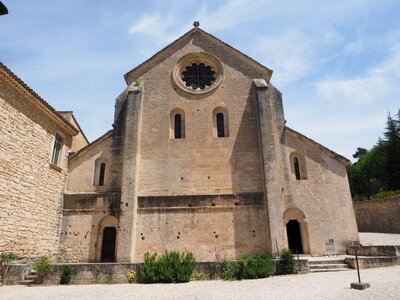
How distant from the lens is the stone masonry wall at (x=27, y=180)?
10.2 metres

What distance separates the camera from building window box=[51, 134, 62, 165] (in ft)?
44.4

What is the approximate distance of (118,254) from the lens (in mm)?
12398

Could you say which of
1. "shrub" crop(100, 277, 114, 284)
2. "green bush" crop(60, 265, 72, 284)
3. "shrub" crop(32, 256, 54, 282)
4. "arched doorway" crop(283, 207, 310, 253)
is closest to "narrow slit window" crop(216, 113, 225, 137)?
"arched doorway" crop(283, 207, 310, 253)

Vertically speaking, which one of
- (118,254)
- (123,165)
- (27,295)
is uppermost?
(123,165)

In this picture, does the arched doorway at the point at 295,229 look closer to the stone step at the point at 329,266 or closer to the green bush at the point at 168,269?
the stone step at the point at 329,266

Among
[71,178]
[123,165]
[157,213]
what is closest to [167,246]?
[157,213]

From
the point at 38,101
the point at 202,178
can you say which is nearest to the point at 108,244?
the point at 202,178

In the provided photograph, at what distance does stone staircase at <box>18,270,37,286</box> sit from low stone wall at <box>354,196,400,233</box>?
22.4 meters

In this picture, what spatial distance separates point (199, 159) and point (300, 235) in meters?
6.09

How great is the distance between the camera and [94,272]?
10.1 meters

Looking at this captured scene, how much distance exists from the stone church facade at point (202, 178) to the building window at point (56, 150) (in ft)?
2.52

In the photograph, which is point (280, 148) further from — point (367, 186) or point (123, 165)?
point (367, 186)

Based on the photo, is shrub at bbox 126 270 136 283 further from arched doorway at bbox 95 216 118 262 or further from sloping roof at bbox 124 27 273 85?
sloping roof at bbox 124 27 273 85

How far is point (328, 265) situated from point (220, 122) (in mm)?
8340
